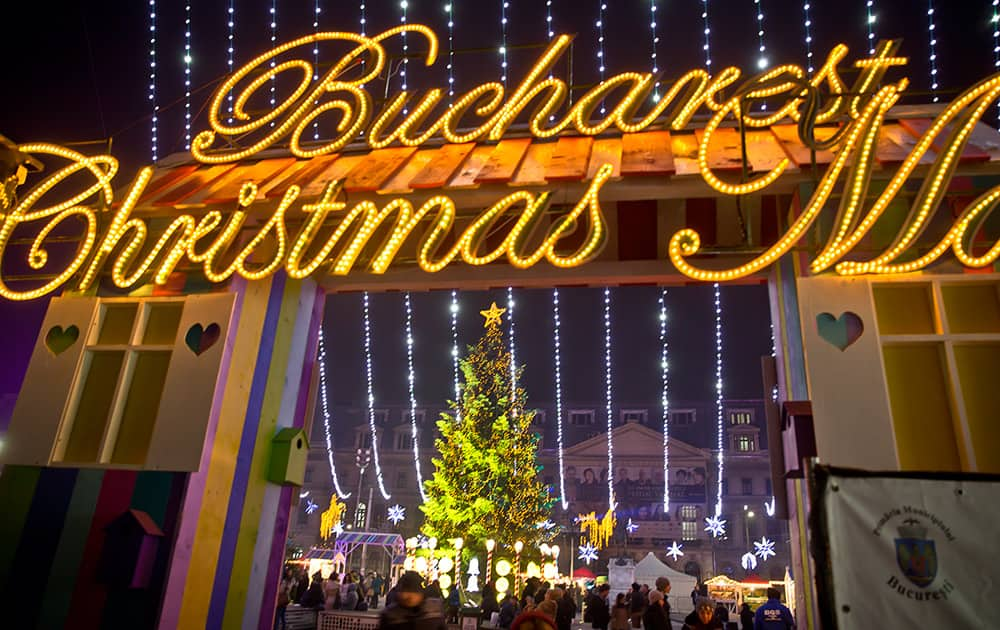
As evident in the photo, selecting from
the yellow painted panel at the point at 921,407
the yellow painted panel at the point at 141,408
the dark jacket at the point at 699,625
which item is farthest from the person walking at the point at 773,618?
the yellow painted panel at the point at 141,408

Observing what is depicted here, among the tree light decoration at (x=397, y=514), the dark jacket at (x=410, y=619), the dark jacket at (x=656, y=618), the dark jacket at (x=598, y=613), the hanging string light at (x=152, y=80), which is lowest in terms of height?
the dark jacket at (x=598, y=613)

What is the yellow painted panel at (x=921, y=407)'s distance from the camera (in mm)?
4988

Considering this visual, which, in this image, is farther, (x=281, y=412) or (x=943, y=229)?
(x=281, y=412)

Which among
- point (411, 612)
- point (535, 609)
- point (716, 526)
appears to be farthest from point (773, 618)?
point (716, 526)

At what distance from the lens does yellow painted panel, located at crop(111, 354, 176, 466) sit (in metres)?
6.34

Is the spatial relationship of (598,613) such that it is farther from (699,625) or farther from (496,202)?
(496,202)

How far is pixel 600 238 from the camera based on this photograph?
5734 mm

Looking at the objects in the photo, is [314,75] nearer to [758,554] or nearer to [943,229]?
[943,229]

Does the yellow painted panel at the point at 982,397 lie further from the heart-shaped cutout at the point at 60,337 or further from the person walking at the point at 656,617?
the heart-shaped cutout at the point at 60,337

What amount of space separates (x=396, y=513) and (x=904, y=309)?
46.2 meters

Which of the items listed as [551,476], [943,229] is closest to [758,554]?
[551,476]

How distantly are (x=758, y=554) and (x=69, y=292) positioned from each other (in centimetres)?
4752

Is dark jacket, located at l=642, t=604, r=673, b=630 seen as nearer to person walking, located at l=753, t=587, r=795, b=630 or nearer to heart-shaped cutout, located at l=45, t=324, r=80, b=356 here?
person walking, located at l=753, t=587, r=795, b=630

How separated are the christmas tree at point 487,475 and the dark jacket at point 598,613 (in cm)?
1274
